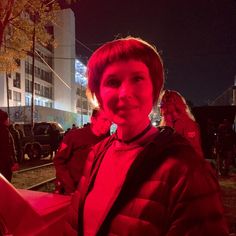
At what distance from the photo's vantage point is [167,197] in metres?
1.31

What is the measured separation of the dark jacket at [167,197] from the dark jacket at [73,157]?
10.3 ft

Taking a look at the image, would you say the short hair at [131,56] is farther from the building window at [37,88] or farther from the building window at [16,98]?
the building window at [37,88]

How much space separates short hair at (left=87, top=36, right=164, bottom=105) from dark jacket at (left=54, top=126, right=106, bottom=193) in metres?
2.88

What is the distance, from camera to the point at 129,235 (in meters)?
1.35

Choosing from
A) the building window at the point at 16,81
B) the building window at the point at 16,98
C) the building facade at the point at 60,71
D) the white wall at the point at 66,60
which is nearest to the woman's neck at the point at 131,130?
the building window at the point at 16,98

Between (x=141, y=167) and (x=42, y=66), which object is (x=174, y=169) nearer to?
(x=141, y=167)

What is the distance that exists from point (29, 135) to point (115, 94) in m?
18.0

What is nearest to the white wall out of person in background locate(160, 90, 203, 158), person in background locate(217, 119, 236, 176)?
person in background locate(217, 119, 236, 176)

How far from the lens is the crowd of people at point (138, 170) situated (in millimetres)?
1279

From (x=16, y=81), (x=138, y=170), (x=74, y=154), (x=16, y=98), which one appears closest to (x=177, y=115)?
(x=74, y=154)

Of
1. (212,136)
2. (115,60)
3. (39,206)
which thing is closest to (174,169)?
(115,60)

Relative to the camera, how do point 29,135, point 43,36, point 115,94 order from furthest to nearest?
point 43,36 → point 29,135 → point 115,94

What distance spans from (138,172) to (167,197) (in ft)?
0.51

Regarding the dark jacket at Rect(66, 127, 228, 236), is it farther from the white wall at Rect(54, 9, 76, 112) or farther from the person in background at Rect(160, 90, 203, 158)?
the white wall at Rect(54, 9, 76, 112)
